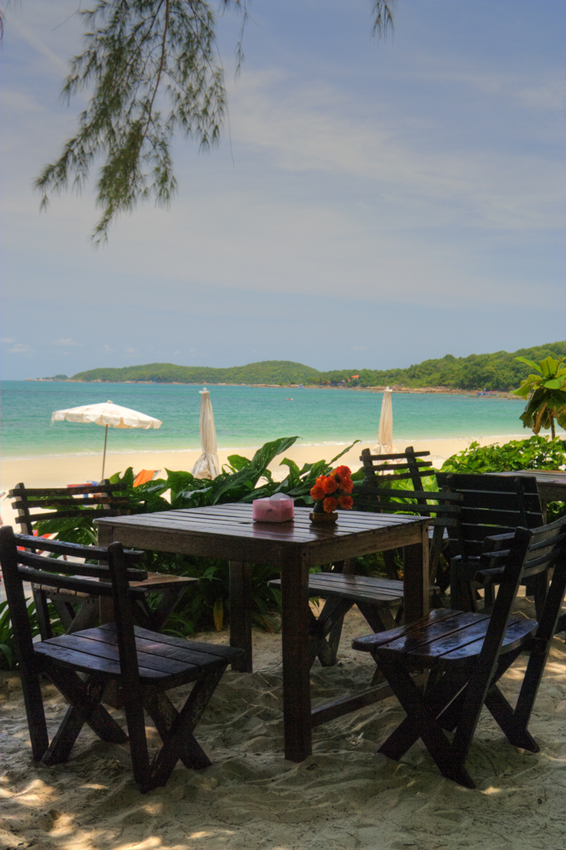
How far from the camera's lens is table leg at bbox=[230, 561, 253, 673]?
3.46 m

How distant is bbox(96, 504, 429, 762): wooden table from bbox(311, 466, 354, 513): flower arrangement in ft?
0.29

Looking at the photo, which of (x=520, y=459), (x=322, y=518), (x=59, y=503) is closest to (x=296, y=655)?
(x=322, y=518)

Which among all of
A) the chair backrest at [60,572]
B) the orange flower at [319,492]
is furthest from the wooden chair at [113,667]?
the orange flower at [319,492]

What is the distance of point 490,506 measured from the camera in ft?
11.7

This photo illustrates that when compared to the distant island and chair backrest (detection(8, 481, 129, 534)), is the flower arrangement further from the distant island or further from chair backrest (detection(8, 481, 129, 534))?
the distant island

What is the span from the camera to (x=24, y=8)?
11.2 ft

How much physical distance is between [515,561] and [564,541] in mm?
449

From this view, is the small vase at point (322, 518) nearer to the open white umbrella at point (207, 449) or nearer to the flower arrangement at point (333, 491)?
the flower arrangement at point (333, 491)

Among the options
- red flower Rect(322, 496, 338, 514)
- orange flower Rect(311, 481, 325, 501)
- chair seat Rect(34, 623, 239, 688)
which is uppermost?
orange flower Rect(311, 481, 325, 501)

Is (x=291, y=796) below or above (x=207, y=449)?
below

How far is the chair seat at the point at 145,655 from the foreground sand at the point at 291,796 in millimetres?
386

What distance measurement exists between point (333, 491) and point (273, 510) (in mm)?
264

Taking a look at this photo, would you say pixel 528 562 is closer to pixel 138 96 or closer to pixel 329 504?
pixel 329 504

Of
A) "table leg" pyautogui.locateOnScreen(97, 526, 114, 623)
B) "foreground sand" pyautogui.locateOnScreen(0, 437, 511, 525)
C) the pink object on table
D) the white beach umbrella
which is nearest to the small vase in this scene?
the pink object on table
